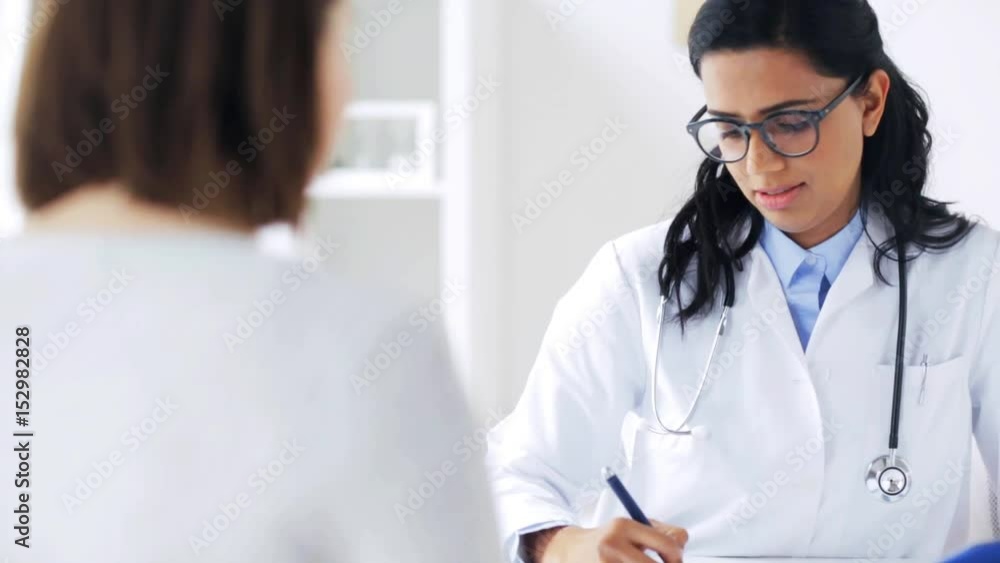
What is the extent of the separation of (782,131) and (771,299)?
0.23m

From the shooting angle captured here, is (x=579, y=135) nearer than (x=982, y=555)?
No

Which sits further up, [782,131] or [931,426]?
[782,131]

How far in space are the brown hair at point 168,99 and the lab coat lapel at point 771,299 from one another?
36.3 inches

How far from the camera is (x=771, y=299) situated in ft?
4.57

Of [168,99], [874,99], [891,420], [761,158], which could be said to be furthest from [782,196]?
[168,99]

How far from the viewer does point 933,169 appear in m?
1.89

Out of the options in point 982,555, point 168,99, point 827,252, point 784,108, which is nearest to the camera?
point 168,99

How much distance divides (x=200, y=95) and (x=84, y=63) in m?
0.07

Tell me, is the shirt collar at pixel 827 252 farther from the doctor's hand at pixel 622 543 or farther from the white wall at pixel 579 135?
the white wall at pixel 579 135

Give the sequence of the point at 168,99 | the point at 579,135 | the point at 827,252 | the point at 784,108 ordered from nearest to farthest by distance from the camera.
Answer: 1. the point at 168,99
2. the point at 784,108
3. the point at 827,252
4. the point at 579,135

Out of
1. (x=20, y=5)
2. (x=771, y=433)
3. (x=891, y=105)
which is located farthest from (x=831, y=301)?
(x=20, y=5)

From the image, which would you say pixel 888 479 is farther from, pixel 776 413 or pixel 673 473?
pixel 673 473

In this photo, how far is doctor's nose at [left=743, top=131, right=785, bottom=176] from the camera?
4.32 ft

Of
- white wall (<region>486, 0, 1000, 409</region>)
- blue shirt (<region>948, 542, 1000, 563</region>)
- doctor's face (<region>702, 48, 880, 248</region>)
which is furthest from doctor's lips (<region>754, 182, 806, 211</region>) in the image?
white wall (<region>486, 0, 1000, 409</region>)
